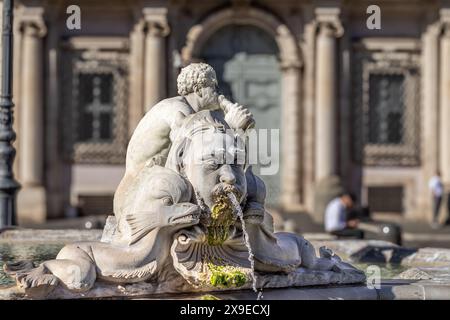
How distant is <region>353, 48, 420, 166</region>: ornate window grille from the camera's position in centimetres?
2478

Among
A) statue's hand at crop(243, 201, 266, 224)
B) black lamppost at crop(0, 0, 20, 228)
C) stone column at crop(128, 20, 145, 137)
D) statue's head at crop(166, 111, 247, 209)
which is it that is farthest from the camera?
stone column at crop(128, 20, 145, 137)

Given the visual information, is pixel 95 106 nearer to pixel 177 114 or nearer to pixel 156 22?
pixel 156 22

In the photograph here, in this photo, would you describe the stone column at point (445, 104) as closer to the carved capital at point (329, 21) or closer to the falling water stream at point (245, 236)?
the carved capital at point (329, 21)

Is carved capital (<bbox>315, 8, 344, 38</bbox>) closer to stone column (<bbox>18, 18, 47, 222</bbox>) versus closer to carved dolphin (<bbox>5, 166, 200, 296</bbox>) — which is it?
stone column (<bbox>18, 18, 47, 222</bbox>)

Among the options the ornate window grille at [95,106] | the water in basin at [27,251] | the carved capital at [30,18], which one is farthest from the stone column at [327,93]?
the water in basin at [27,251]

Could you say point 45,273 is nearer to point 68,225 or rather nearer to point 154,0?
point 68,225

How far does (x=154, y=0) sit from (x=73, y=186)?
15.0 ft

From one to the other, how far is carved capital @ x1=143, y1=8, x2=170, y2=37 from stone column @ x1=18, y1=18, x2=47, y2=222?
2.29 meters

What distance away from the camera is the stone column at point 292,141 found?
80.3 feet

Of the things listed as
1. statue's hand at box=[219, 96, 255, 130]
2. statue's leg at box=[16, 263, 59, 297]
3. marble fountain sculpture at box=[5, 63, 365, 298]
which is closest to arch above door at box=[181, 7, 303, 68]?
statue's hand at box=[219, 96, 255, 130]

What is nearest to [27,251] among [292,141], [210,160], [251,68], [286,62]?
[210,160]

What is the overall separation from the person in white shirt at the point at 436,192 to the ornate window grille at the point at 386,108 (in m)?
1.12

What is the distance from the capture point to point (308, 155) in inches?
969
